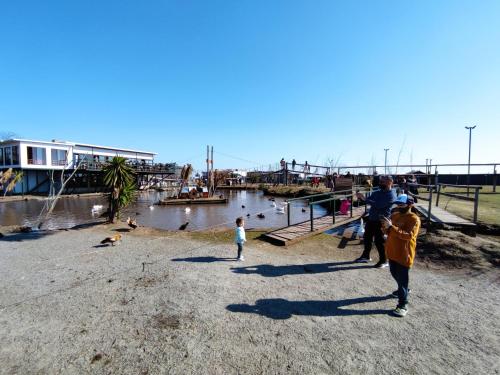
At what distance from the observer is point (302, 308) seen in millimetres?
4250

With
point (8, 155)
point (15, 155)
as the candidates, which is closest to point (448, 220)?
point (15, 155)

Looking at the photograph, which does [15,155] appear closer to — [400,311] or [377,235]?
[377,235]

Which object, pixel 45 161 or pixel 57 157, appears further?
pixel 57 157

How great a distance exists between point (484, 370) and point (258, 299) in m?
2.86

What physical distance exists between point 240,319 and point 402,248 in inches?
101

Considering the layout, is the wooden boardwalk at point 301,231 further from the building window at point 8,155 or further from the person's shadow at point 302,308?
the building window at point 8,155

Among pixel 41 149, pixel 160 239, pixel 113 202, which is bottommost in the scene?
pixel 160 239

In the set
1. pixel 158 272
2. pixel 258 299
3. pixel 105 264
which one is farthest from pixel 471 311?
pixel 105 264

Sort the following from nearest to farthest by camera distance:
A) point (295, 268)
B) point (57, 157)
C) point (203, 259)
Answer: point (295, 268)
point (203, 259)
point (57, 157)

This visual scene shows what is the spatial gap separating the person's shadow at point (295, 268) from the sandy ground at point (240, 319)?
0.02 metres

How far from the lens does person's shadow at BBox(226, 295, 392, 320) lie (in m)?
4.09

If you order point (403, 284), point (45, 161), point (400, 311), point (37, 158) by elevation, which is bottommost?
point (400, 311)

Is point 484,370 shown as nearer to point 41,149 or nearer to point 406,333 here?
point 406,333

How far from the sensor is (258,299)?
458cm
